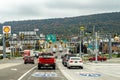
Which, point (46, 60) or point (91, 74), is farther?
point (46, 60)

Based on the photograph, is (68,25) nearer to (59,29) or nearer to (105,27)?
(59,29)

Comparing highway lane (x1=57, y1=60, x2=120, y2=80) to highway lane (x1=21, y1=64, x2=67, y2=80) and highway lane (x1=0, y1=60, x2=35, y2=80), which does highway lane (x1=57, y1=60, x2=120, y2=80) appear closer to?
highway lane (x1=21, y1=64, x2=67, y2=80)

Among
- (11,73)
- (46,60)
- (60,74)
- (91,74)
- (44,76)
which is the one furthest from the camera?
(46,60)

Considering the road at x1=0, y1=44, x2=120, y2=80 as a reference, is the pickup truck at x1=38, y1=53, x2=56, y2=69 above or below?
above

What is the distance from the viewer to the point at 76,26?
187 metres

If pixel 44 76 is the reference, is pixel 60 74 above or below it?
below

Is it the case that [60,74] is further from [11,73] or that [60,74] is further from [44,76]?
[11,73]

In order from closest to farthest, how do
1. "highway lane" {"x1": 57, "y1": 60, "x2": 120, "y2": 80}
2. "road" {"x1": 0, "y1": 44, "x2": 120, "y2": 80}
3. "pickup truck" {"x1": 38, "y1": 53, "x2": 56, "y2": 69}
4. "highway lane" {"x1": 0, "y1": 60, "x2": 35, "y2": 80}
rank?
"highway lane" {"x1": 57, "y1": 60, "x2": 120, "y2": 80}
"road" {"x1": 0, "y1": 44, "x2": 120, "y2": 80}
"highway lane" {"x1": 0, "y1": 60, "x2": 35, "y2": 80}
"pickup truck" {"x1": 38, "y1": 53, "x2": 56, "y2": 69}

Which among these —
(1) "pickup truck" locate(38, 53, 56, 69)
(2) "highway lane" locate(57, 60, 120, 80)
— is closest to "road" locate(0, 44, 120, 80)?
(2) "highway lane" locate(57, 60, 120, 80)

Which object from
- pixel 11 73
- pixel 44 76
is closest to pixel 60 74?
pixel 44 76

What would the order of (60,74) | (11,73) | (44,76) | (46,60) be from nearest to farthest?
1. (44,76)
2. (60,74)
3. (11,73)
4. (46,60)

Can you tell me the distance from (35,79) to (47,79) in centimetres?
91

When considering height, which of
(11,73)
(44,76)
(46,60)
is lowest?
(11,73)

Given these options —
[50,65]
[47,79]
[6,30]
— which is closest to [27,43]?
[6,30]
